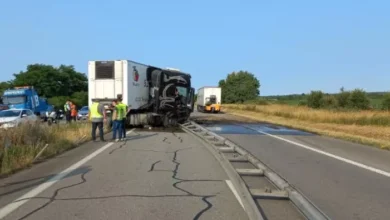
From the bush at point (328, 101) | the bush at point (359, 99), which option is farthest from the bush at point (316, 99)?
the bush at point (359, 99)

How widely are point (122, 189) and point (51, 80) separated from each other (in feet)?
293

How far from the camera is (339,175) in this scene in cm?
1109

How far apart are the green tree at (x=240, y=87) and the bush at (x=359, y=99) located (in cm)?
7240

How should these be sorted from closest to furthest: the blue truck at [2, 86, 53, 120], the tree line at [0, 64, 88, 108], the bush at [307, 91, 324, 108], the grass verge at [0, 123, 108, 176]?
1. the grass verge at [0, 123, 108, 176]
2. the blue truck at [2, 86, 53, 120]
3. the bush at [307, 91, 324, 108]
4. the tree line at [0, 64, 88, 108]

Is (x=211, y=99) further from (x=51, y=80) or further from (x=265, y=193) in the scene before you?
(x=265, y=193)

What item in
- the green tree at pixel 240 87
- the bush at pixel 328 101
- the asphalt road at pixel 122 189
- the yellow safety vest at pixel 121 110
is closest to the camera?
the asphalt road at pixel 122 189

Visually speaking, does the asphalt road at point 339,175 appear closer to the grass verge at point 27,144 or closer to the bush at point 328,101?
the grass verge at point 27,144

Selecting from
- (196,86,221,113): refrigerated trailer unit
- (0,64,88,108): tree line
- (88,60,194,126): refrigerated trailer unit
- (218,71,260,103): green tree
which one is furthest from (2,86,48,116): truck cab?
(218,71,260,103): green tree

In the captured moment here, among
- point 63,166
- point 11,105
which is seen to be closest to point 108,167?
point 63,166

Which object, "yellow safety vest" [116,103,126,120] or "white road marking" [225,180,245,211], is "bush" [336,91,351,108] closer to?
"yellow safety vest" [116,103,126,120]

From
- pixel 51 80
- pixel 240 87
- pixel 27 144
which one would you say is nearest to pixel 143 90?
pixel 27 144

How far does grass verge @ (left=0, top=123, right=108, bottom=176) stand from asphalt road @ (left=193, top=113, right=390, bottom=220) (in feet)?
20.1

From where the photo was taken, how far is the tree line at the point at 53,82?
91.2m

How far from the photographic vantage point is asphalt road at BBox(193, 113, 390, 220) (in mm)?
7695
